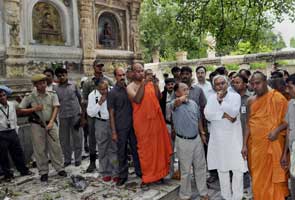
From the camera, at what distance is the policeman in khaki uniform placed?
15.5 ft

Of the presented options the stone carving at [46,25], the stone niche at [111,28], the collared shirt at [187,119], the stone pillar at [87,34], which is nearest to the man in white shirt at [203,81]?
the collared shirt at [187,119]

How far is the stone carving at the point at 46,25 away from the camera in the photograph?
750cm

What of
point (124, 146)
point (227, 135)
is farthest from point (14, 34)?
point (227, 135)

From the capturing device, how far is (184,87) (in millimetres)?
3994

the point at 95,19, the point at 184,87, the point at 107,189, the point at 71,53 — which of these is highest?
the point at 95,19

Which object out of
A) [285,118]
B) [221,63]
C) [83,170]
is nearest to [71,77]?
[83,170]

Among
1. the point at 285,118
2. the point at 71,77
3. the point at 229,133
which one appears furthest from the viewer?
the point at 71,77

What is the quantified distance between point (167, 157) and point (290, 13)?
6.83 metres

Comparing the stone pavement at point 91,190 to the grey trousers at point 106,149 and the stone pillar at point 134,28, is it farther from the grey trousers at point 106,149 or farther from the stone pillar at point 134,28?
the stone pillar at point 134,28

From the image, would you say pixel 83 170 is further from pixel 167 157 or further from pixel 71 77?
pixel 71 77

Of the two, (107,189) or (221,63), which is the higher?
(221,63)

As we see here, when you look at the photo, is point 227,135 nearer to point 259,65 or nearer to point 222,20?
point 222,20

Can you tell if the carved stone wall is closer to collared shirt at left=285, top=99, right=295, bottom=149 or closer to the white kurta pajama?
the white kurta pajama

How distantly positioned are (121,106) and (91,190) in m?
1.23
